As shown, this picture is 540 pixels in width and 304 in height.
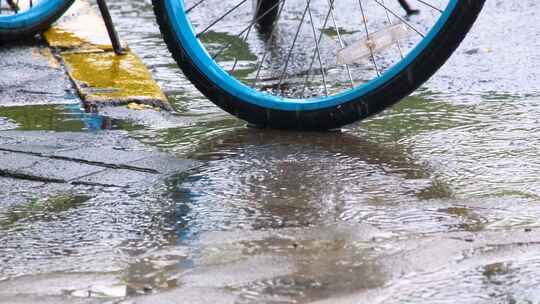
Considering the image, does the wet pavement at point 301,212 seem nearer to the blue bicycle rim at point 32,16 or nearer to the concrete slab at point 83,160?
the concrete slab at point 83,160

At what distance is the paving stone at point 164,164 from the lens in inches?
164

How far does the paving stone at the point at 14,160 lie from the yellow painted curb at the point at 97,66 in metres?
0.73

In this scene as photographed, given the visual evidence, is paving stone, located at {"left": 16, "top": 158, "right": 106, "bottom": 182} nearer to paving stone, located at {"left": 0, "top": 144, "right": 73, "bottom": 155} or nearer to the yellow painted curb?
paving stone, located at {"left": 0, "top": 144, "right": 73, "bottom": 155}

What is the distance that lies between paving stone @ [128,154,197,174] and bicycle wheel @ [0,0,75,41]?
7.04 feet

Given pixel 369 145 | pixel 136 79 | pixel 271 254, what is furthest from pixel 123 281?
pixel 136 79

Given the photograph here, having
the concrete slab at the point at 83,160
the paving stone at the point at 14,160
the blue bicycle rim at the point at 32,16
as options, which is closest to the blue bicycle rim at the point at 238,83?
the concrete slab at the point at 83,160

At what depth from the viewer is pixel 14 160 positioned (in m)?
4.30

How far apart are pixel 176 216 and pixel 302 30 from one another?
9.43ft

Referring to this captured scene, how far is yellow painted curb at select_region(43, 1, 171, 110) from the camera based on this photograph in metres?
5.13

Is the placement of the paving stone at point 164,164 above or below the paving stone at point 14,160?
above

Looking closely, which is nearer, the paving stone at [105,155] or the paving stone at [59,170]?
the paving stone at [59,170]

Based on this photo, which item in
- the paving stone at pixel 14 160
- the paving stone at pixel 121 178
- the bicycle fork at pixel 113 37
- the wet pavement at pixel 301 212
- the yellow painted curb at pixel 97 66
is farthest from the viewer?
the bicycle fork at pixel 113 37

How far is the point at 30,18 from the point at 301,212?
3062 mm

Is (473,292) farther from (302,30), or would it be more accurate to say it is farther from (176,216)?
(302,30)
